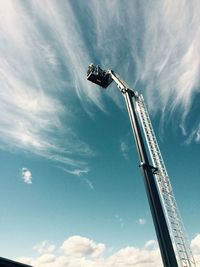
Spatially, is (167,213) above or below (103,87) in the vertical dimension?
below

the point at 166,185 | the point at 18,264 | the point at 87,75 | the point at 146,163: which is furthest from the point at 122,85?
the point at 18,264

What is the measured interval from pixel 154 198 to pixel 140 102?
756cm

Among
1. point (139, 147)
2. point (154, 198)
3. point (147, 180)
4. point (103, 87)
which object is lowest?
point (154, 198)

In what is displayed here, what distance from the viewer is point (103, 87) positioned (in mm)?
15984

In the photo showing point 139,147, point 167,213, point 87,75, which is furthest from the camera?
point 87,75

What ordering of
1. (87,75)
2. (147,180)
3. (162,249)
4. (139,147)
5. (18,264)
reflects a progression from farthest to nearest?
(87,75) → (139,147) → (147,180) → (18,264) → (162,249)

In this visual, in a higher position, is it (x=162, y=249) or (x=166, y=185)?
(x=166, y=185)

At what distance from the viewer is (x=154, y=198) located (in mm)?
8469

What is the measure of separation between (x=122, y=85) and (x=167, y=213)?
877cm

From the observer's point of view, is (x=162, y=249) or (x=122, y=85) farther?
(x=122, y=85)

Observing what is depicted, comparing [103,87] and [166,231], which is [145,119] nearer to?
[103,87]

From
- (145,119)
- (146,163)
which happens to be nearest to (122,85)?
(145,119)

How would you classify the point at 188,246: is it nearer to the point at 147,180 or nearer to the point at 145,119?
the point at 147,180

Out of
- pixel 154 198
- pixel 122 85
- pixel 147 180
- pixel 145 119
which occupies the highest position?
pixel 122 85
